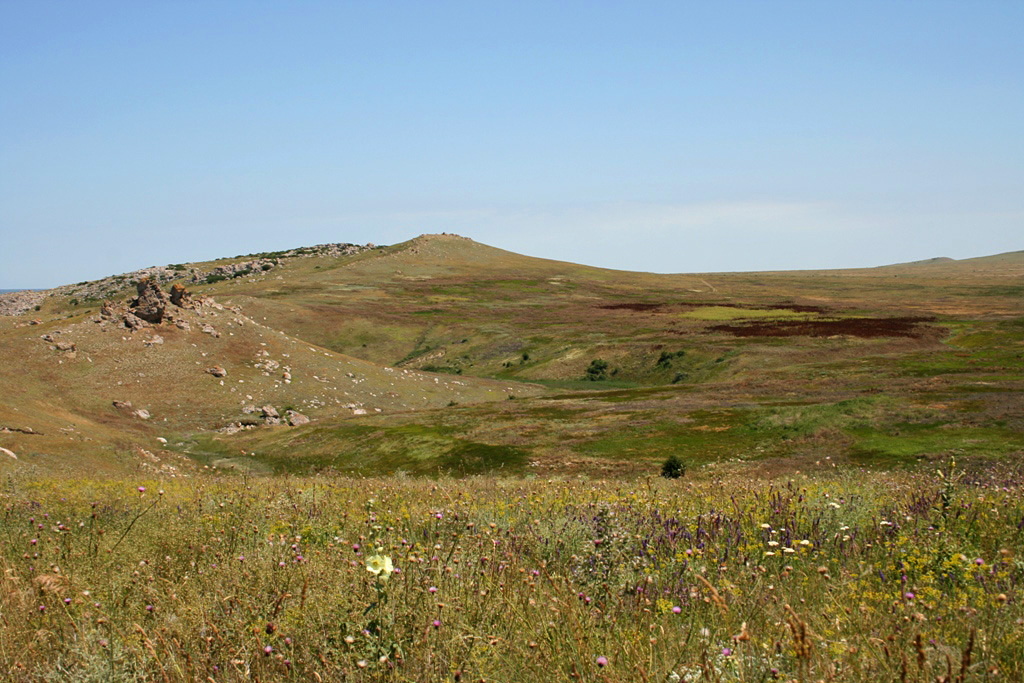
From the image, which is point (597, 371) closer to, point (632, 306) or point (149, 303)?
point (149, 303)

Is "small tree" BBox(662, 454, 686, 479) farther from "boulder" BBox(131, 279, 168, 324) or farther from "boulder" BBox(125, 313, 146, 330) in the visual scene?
"boulder" BBox(131, 279, 168, 324)

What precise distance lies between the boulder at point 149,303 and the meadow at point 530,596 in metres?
60.0

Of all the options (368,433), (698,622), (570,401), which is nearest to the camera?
(698,622)

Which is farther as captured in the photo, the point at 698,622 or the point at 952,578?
the point at 952,578

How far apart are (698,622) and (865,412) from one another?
38.7 metres

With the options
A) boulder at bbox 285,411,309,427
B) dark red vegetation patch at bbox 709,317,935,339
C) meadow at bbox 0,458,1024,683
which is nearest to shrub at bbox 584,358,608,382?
dark red vegetation patch at bbox 709,317,935,339

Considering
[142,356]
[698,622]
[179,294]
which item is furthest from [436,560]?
[179,294]

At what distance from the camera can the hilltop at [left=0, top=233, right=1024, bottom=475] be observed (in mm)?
39125

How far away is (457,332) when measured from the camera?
117 meters

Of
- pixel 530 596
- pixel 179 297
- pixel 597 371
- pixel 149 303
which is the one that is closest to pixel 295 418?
pixel 149 303

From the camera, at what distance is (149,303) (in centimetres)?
6525

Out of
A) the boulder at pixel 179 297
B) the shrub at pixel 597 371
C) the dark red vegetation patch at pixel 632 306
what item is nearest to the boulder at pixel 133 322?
the boulder at pixel 179 297

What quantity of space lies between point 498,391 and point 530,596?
70.0 m

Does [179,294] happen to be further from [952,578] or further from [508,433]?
[952,578]
